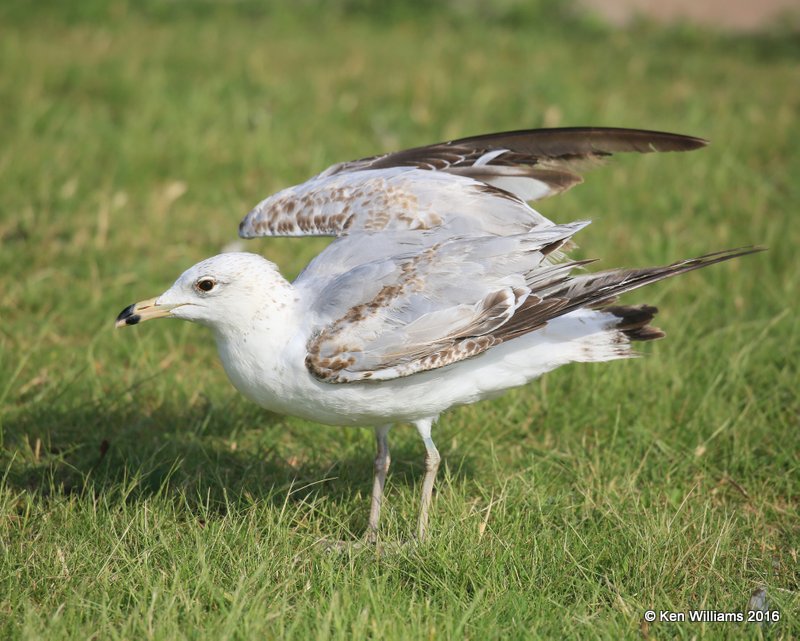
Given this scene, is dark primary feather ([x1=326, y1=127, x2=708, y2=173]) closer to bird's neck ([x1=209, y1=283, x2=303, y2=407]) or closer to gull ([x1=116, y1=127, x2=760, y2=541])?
gull ([x1=116, y1=127, x2=760, y2=541])

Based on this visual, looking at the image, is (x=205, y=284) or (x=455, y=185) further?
(x=455, y=185)

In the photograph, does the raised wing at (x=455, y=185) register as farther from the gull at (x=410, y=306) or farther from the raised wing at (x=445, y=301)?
the raised wing at (x=445, y=301)

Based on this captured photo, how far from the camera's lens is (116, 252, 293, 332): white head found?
14.1ft

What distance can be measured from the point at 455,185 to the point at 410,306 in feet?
2.59

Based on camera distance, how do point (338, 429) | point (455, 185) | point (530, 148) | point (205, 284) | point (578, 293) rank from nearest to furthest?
point (578, 293) → point (205, 284) → point (455, 185) → point (530, 148) → point (338, 429)

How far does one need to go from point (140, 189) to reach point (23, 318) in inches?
77.5

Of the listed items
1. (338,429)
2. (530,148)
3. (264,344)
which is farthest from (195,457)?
(530,148)

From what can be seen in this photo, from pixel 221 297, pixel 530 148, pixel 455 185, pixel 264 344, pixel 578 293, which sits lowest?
pixel 264 344

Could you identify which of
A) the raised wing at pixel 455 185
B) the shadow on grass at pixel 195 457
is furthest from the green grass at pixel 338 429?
the raised wing at pixel 455 185

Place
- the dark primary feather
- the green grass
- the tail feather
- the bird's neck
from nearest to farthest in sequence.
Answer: the green grass
the tail feather
the bird's neck
the dark primary feather

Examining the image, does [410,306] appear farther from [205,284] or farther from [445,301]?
[205,284]

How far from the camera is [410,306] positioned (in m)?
4.20

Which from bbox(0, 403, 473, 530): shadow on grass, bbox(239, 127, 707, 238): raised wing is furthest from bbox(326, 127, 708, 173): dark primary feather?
bbox(0, 403, 473, 530): shadow on grass

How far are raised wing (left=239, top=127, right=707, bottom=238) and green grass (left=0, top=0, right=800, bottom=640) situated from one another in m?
1.04
